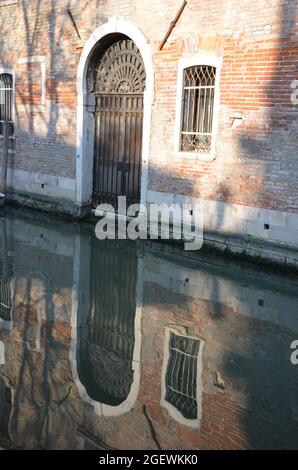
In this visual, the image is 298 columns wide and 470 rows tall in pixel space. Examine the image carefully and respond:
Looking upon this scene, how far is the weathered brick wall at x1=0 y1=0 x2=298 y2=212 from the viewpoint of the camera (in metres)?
7.11

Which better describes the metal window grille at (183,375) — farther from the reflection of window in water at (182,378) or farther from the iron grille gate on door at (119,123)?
the iron grille gate on door at (119,123)

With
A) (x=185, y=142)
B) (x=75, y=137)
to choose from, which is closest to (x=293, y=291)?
(x=185, y=142)

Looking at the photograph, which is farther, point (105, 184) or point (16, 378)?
point (105, 184)

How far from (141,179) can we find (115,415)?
6.00 meters

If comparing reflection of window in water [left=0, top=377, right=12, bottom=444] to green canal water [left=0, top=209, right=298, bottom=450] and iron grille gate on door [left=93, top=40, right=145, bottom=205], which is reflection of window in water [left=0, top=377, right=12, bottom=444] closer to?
green canal water [left=0, top=209, right=298, bottom=450]

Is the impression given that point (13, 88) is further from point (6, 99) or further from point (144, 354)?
point (144, 354)

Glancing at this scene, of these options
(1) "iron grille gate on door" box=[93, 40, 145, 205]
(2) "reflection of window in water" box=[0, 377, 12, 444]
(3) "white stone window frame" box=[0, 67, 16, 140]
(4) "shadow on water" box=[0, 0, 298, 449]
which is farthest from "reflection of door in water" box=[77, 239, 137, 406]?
(3) "white stone window frame" box=[0, 67, 16, 140]

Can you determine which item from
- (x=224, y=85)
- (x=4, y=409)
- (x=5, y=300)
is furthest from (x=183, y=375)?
(x=224, y=85)

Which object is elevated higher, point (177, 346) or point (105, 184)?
point (105, 184)

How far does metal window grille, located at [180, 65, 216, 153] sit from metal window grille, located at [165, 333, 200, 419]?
423 cm

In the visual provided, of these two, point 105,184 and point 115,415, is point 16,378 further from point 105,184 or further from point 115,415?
point 105,184

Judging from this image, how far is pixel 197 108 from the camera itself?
27.2ft

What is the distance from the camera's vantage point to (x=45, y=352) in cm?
450
